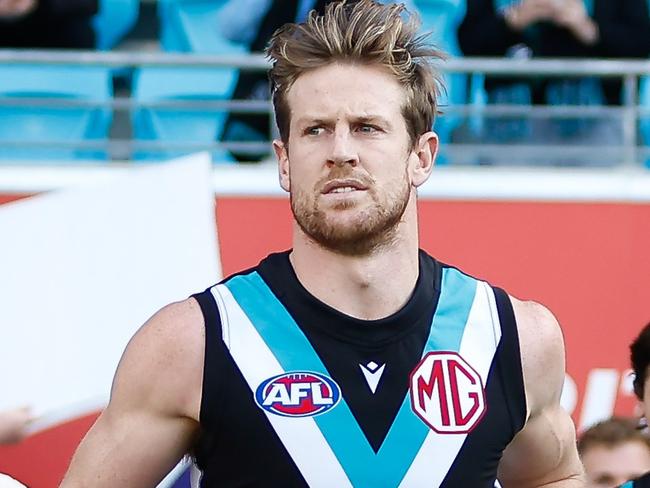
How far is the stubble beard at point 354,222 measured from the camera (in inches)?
121

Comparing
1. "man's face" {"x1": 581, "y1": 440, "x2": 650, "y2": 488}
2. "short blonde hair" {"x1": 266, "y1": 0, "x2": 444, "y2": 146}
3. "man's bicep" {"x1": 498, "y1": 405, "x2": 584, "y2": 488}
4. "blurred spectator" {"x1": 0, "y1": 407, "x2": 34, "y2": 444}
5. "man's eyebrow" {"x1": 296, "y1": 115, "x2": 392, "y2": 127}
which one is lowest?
"man's face" {"x1": 581, "y1": 440, "x2": 650, "y2": 488}

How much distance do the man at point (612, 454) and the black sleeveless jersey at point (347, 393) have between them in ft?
5.47

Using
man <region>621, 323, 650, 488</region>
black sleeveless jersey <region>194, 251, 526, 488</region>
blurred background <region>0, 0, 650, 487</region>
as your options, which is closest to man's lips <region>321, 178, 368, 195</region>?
black sleeveless jersey <region>194, 251, 526, 488</region>

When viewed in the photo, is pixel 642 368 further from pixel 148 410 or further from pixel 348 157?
pixel 148 410

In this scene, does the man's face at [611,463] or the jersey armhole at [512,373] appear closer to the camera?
the jersey armhole at [512,373]

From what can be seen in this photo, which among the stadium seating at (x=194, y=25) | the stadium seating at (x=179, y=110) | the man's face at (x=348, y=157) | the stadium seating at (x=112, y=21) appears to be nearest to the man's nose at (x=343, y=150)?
the man's face at (x=348, y=157)

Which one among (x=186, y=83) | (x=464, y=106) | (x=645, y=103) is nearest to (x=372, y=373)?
(x=464, y=106)

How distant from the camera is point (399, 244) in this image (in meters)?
3.22

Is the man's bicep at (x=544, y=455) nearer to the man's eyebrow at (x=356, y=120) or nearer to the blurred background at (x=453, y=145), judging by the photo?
the man's eyebrow at (x=356, y=120)

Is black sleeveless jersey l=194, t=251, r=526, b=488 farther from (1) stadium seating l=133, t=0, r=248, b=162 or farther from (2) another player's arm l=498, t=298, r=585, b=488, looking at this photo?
(1) stadium seating l=133, t=0, r=248, b=162

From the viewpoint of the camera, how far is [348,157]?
304 centimetres

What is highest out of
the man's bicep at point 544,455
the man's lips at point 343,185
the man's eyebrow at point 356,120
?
the man's eyebrow at point 356,120

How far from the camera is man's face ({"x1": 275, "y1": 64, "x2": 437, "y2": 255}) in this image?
3.06 meters

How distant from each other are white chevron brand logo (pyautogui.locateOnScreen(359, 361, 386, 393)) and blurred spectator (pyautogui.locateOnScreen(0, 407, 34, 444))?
84.3 inches
